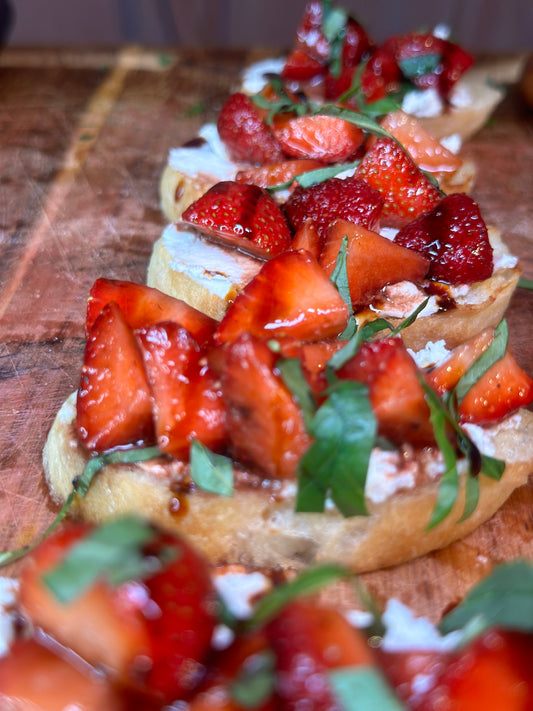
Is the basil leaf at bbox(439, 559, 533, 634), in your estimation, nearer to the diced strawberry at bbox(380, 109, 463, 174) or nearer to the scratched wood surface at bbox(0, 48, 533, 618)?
the scratched wood surface at bbox(0, 48, 533, 618)

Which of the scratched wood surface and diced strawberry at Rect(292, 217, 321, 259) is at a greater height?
diced strawberry at Rect(292, 217, 321, 259)

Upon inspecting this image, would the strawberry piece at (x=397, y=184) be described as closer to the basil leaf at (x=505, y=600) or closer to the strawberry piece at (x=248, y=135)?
the strawberry piece at (x=248, y=135)

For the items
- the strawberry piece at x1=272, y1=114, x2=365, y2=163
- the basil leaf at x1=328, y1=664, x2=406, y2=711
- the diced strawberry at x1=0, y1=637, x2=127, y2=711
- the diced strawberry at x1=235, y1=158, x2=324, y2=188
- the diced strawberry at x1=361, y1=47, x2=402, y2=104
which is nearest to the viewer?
the basil leaf at x1=328, y1=664, x2=406, y2=711

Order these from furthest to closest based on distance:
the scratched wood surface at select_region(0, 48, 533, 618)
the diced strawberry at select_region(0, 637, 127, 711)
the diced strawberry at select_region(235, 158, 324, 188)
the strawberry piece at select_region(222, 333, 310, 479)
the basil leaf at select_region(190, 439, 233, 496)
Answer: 1. the diced strawberry at select_region(235, 158, 324, 188)
2. the scratched wood surface at select_region(0, 48, 533, 618)
3. the basil leaf at select_region(190, 439, 233, 496)
4. the strawberry piece at select_region(222, 333, 310, 479)
5. the diced strawberry at select_region(0, 637, 127, 711)

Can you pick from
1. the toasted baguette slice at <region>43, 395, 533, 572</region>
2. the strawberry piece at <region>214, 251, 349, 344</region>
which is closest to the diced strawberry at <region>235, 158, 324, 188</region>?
the strawberry piece at <region>214, 251, 349, 344</region>

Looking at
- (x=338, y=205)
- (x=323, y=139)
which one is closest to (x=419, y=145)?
(x=323, y=139)

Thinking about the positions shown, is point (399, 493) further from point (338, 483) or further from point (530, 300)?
point (530, 300)

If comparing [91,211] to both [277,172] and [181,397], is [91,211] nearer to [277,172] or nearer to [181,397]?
[277,172]
